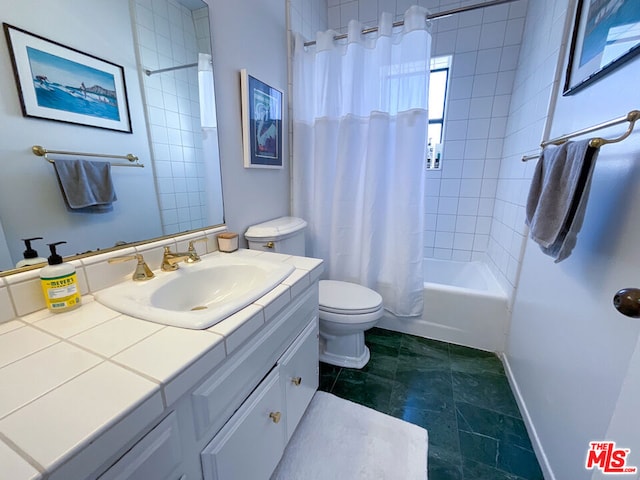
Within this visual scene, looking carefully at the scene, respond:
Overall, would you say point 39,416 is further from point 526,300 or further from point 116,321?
point 526,300

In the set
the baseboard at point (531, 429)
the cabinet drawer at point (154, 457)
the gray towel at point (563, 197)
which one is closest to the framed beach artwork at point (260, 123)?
the cabinet drawer at point (154, 457)

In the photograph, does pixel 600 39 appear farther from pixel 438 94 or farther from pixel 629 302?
pixel 438 94

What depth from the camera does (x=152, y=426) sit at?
Answer: 19.0 inches

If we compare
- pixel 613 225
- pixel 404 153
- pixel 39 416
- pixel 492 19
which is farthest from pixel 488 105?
pixel 39 416

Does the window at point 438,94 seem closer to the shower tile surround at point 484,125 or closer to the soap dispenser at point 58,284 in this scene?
the shower tile surround at point 484,125

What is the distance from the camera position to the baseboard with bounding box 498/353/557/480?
1.02m

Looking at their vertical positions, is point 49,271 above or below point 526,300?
above

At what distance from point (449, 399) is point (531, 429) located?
0.33 m

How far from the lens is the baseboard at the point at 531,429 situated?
102 cm

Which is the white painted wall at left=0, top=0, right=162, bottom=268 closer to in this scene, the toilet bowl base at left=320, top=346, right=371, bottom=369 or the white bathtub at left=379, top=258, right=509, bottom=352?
the toilet bowl base at left=320, top=346, right=371, bottom=369

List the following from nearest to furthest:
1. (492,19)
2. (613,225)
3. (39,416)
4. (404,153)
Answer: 1. (39,416)
2. (613,225)
3. (404,153)
4. (492,19)

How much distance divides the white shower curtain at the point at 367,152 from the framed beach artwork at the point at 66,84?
1.09 m

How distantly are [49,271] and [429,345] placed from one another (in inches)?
75.7

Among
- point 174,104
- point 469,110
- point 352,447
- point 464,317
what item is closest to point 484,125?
point 469,110
